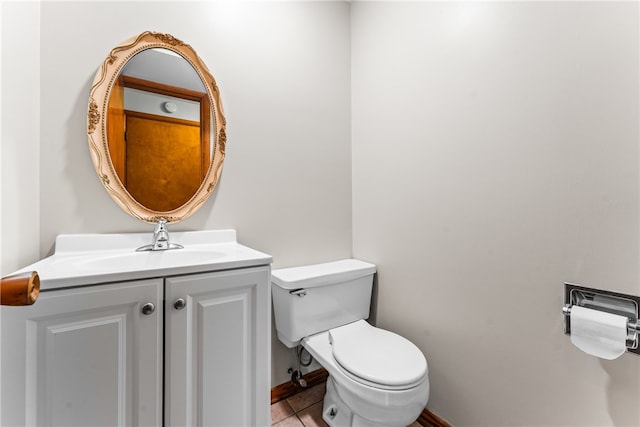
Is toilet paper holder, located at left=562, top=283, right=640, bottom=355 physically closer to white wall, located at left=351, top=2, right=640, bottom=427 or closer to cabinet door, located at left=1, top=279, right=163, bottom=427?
white wall, located at left=351, top=2, right=640, bottom=427

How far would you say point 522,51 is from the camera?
102cm

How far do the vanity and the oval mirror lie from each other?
0.88 ft

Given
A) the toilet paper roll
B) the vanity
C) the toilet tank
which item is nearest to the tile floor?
the toilet tank

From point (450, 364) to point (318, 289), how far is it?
2.27 feet

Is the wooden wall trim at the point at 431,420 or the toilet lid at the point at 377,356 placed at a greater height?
the toilet lid at the point at 377,356

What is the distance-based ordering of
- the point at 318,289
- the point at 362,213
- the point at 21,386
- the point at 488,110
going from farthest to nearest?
the point at 362,213
the point at 318,289
the point at 488,110
the point at 21,386

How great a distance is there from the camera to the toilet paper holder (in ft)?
2.58

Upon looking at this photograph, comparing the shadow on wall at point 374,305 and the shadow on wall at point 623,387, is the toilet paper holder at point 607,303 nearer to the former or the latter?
the shadow on wall at point 623,387

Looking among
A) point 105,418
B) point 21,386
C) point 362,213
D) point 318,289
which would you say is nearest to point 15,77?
point 21,386

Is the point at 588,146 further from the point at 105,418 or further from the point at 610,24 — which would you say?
the point at 105,418

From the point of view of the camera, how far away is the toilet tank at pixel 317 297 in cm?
135

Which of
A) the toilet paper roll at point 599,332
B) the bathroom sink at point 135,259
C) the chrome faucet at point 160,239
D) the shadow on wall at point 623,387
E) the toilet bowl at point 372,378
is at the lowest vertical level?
the toilet bowl at point 372,378

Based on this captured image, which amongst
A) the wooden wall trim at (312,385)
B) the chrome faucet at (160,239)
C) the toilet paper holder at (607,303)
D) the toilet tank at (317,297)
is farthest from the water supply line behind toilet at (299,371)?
the toilet paper holder at (607,303)

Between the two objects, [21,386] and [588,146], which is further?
[588,146]
